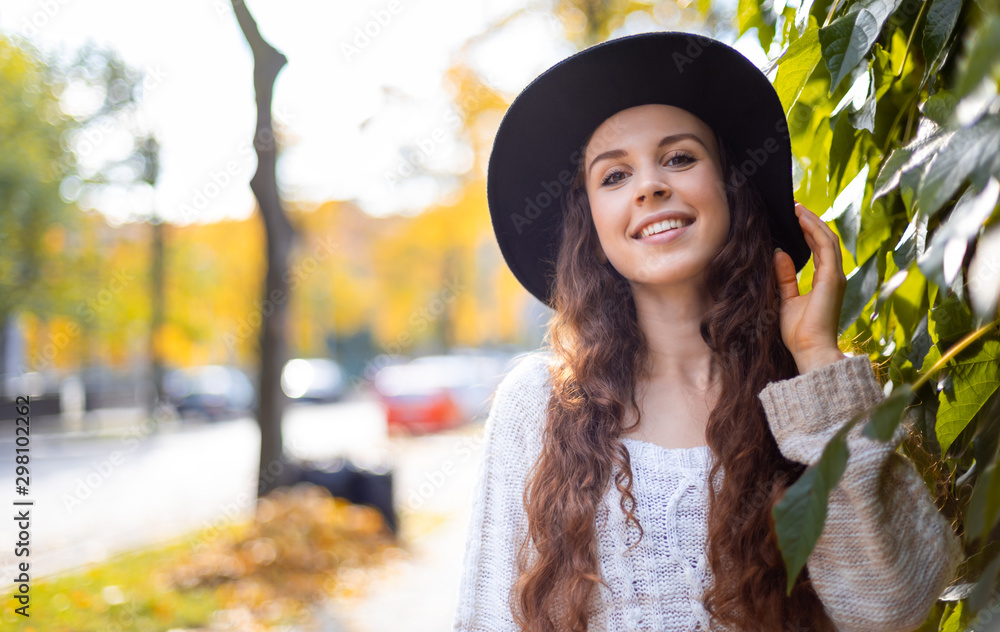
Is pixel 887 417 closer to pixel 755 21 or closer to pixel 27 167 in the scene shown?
pixel 755 21

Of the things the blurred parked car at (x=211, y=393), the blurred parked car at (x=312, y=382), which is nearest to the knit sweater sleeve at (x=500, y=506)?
the blurred parked car at (x=211, y=393)

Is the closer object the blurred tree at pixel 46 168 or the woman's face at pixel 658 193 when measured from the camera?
the woman's face at pixel 658 193

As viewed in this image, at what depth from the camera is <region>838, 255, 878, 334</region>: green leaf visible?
1372mm

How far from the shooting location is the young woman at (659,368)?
164cm

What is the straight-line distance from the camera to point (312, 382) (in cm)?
3070

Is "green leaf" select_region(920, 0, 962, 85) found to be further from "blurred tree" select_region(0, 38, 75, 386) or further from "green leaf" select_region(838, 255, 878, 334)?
"blurred tree" select_region(0, 38, 75, 386)

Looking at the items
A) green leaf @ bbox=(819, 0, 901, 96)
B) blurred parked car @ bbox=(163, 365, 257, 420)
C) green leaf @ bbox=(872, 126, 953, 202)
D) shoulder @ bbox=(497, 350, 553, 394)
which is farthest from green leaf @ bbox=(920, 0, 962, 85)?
blurred parked car @ bbox=(163, 365, 257, 420)

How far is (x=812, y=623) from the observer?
1.66m

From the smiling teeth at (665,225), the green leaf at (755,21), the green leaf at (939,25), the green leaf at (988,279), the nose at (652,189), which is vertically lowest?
the green leaf at (988,279)

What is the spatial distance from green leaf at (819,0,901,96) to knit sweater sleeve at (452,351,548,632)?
42.4 inches

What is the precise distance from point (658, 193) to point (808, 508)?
3.45 feet

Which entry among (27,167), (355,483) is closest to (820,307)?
(355,483)

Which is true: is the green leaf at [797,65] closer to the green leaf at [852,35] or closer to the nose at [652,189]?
the green leaf at [852,35]

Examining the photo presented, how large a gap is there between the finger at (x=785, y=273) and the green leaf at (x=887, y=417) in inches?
38.8
